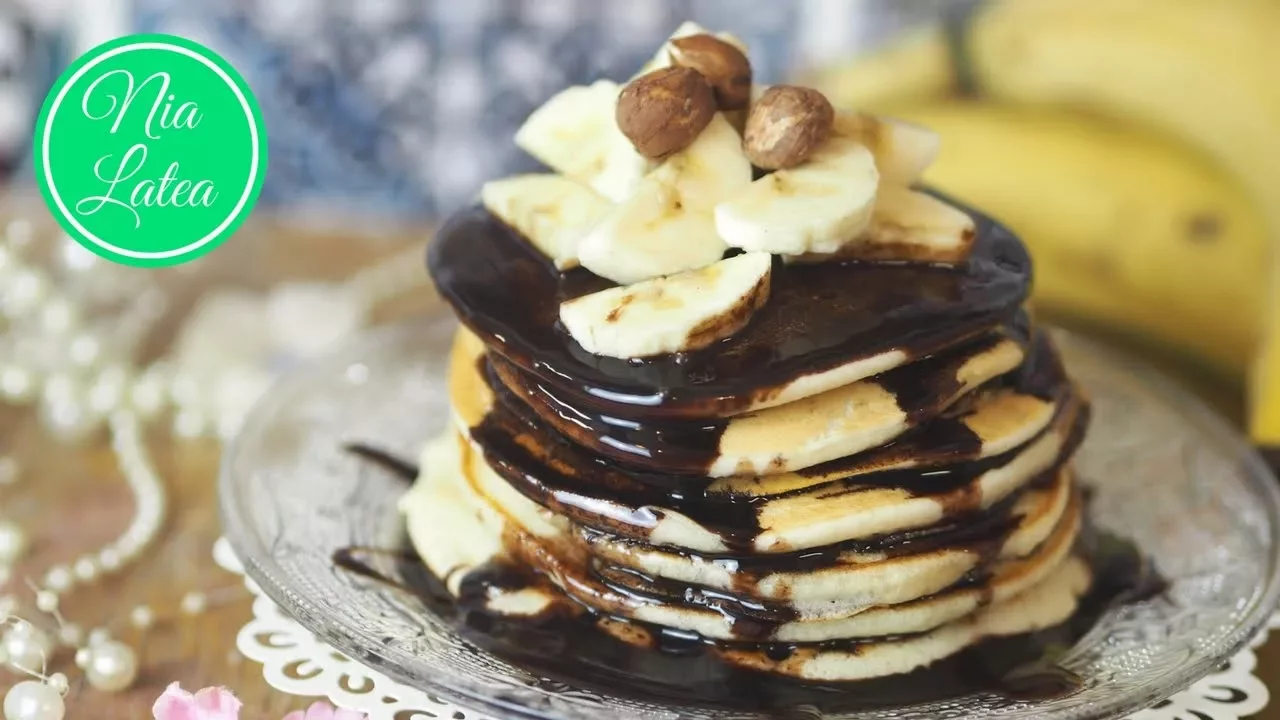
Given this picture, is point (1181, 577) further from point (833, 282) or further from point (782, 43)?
point (782, 43)

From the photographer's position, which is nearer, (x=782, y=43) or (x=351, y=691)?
(x=351, y=691)

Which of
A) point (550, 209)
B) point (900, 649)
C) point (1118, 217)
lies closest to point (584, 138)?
point (550, 209)

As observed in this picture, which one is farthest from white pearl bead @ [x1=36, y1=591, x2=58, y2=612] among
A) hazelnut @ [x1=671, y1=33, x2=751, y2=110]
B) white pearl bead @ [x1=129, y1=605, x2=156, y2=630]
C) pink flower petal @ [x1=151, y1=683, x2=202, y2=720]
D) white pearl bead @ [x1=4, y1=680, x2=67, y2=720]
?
hazelnut @ [x1=671, y1=33, x2=751, y2=110]

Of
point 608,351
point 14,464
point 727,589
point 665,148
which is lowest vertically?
point 14,464

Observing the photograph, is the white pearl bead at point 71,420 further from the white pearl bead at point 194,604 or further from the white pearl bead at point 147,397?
the white pearl bead at point 194,604

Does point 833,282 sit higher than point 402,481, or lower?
higher

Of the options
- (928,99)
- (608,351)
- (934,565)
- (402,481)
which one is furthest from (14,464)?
(928,99)

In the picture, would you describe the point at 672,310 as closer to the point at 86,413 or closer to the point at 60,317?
the point at 86,413

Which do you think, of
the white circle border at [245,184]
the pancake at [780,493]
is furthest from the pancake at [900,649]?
the white circle border at [245,184]
